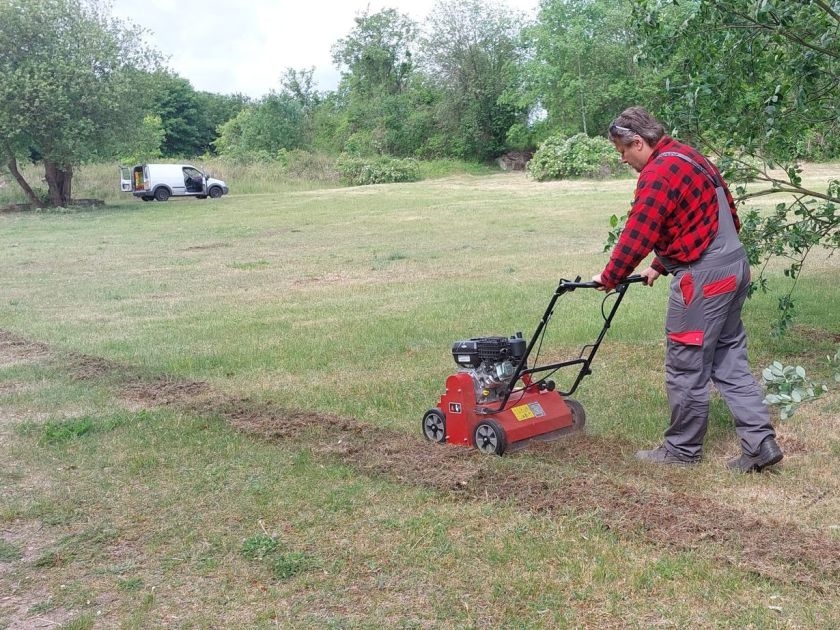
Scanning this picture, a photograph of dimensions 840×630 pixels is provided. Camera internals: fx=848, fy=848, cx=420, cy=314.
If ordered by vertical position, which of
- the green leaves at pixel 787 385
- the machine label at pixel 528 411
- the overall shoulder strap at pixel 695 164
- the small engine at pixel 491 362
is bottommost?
the machine label at pixel 528 411

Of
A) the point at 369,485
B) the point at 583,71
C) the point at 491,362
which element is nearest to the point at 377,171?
the point at 583,71

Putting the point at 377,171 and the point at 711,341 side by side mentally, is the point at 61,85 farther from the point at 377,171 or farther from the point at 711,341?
the point at 711,341

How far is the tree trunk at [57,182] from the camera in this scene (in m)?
35.6

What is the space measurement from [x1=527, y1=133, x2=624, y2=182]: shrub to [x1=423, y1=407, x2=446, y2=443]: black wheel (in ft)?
118

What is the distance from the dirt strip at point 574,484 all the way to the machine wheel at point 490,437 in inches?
3.4

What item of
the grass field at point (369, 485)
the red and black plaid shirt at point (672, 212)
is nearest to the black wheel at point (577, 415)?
the grass field at point (369, 485)

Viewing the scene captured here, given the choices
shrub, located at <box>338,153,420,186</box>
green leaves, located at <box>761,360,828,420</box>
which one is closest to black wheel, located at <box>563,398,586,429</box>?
green leaves, located at <box>761,360,828,420</box>

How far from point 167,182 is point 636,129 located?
3800cm

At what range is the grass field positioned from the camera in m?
3.75

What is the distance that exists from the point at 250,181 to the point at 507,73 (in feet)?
78.8

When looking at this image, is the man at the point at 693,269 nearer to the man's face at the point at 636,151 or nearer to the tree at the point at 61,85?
the man's face at the point at 636,151

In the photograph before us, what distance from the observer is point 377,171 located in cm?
4778

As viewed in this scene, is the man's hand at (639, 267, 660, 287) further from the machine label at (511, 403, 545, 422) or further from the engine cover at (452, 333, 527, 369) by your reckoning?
the machine label at (511, 403, 545, 422)

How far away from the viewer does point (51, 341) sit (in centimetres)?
994
